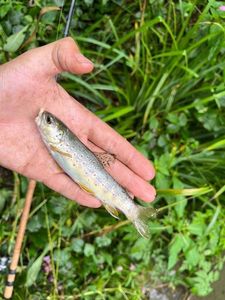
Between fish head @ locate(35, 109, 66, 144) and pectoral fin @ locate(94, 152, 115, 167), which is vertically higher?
fish head @ locate(35, 109, 66, 144)

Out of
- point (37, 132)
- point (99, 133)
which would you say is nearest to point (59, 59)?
point (37, 132)

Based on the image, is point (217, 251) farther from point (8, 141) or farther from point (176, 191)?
point (8, 141)

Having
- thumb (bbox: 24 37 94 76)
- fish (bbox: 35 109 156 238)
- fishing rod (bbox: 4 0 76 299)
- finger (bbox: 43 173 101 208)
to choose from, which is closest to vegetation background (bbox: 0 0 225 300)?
fishing rod (bbox: 4 0 76 299)

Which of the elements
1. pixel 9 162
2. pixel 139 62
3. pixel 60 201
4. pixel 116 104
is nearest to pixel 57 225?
pixel 60 201

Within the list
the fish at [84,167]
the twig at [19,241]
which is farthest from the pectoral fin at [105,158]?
the twig at [19,241]

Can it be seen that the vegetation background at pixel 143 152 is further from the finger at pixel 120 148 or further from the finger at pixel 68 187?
the finger at pixel 68 187

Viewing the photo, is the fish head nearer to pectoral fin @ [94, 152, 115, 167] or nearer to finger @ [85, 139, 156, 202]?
pectoral fin @ [94, 152, 115, 167]
